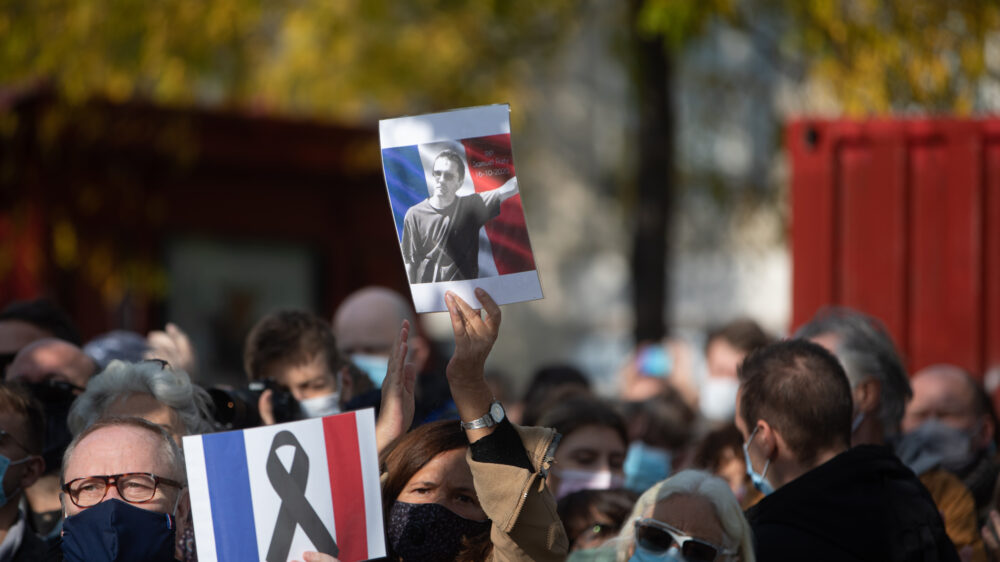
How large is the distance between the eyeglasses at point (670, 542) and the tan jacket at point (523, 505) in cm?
20

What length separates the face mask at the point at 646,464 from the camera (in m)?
5.64

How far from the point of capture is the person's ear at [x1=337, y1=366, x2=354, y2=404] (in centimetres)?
476

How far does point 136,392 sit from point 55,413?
629mm

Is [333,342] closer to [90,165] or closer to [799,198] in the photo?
[799,198]

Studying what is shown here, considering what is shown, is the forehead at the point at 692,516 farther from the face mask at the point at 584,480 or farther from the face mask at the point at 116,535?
the face mask at the point at 584,480

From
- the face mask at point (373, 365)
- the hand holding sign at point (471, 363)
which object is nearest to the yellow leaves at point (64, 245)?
the face mask at point (373, 365)

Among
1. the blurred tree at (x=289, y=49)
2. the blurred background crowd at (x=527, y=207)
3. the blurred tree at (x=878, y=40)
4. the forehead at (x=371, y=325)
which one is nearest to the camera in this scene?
the blurred background crowd at (x=527, y=207)

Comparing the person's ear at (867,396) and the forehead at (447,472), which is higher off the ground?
the forehead at (447,472)

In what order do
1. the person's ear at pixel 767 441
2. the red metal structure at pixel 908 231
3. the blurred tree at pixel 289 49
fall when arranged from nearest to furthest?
1. the person's ear at pixel 767 441
2. the red metal structure at pixel 908 231
3. the blurred tree at pixel 289 49

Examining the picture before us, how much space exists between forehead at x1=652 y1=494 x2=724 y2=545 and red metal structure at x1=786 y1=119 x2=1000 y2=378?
155 inches

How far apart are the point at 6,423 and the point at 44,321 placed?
170 cm

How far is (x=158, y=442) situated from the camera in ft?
11.0

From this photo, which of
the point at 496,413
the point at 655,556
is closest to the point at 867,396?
the point at 655,556

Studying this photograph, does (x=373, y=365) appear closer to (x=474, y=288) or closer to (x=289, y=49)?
(x=474, y=288)
